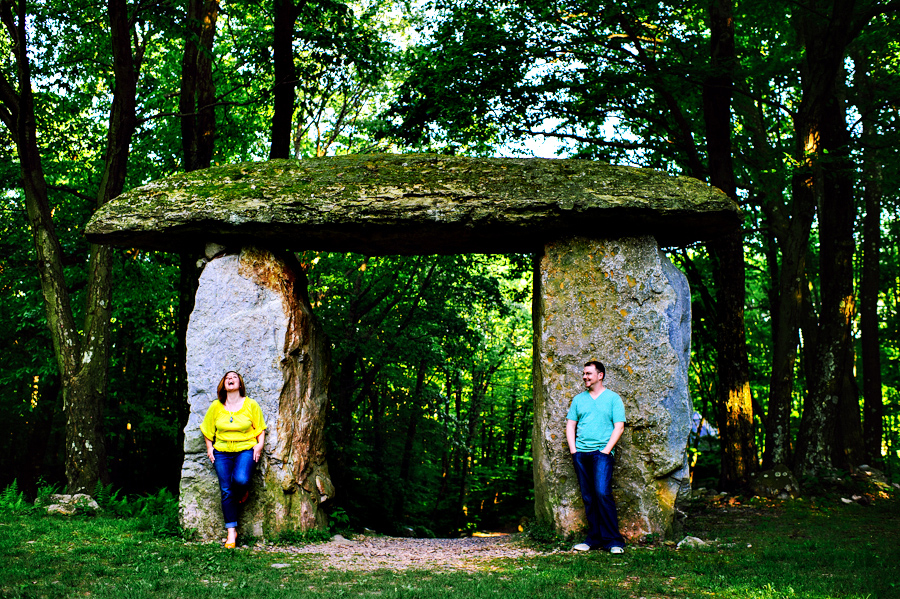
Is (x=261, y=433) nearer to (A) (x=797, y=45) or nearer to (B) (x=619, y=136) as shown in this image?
(B) (x=619, y=136)

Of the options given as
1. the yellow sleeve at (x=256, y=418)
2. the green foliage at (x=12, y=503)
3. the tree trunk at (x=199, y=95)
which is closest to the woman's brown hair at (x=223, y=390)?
the yellow sleeve at (x=256, y=418)

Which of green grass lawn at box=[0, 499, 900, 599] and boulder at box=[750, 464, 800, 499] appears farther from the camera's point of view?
boulder at box=[750, 464, 800, 499]

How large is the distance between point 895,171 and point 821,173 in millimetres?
1742

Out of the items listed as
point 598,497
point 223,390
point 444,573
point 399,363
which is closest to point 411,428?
point 399,363

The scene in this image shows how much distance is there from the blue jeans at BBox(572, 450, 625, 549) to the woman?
3.30 m

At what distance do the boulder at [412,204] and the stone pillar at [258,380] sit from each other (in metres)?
0.51

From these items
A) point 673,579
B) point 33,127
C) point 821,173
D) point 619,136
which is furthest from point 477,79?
point 673,579

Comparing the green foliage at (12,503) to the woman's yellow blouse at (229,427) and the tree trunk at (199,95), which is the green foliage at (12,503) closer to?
the woman's yellow blouse at (229,427)

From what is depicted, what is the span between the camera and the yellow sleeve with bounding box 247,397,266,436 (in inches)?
269

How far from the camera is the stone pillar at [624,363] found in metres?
6.89

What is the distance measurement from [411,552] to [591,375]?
275cm

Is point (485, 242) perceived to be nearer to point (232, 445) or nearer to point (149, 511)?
point (232, 445)

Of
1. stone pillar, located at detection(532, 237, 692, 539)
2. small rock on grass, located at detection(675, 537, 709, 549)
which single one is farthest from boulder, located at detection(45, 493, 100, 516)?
small rock on grass, located at detection(675, 537, 709, 549)

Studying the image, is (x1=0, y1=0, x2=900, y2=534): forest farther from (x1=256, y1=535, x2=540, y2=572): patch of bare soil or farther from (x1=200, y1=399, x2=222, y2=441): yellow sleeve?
(x1=256, y1=535, x2=540, y2=572): patch of bare soil
